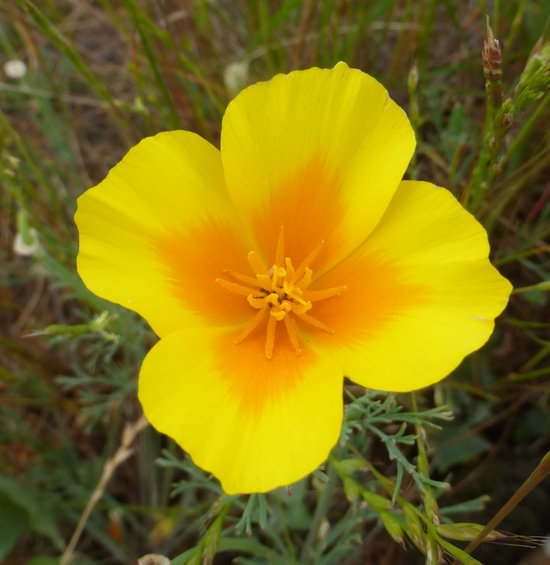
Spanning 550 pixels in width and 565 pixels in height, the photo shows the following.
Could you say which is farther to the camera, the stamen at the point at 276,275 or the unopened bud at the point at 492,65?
the stamen at the point at 276,275

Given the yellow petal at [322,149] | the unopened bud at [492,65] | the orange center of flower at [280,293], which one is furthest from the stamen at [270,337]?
the unopened bud at [492,65]

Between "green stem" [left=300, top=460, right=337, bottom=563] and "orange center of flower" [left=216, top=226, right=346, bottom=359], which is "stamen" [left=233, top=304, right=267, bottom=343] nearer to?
"orange center of flower" [left=216, top=226, right=346, bottom=359]

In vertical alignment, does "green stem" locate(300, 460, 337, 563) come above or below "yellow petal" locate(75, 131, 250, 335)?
below

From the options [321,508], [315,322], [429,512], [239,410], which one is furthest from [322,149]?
[321,508]

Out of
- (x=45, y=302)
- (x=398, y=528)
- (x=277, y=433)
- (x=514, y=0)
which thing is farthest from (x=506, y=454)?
(x=45, y=302)

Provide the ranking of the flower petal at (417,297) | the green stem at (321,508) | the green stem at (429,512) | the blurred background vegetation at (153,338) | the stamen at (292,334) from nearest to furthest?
1. the green stem at (429,512)
2. the flower petal at (417,297)
3. the stamen at (292,334)
4. the green stem at (321,508)
5. the blurred background vegetation at (153,338)

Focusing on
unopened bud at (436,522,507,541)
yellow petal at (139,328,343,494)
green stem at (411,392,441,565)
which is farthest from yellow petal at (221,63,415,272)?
unopened bud at (436,522,507,541)

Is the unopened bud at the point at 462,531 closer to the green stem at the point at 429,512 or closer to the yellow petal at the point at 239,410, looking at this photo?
the green stem at the point at 429,512

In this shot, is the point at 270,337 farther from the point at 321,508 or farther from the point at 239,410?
the point at 321,508
